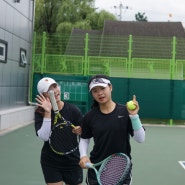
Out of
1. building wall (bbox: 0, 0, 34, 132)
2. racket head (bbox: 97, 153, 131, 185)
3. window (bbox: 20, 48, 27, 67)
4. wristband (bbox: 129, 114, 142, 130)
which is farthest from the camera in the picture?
window (bbox: 20, 48, 27, 67)

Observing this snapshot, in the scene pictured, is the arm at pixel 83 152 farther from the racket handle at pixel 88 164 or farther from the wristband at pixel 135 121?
the wristband at pixel 135 121

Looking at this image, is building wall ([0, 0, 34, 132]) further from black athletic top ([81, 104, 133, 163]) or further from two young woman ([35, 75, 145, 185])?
black athletic top ([81, 104, 133, 163])

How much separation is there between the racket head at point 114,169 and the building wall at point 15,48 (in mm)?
8633

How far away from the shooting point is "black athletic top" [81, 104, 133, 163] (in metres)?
3.13

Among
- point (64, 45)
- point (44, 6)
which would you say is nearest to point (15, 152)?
point (64, 45)

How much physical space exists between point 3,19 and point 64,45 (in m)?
4.24

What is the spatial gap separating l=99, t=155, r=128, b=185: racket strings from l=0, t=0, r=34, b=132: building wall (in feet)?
28.3

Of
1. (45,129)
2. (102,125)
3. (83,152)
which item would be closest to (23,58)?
(45,129)

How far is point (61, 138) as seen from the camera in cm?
355

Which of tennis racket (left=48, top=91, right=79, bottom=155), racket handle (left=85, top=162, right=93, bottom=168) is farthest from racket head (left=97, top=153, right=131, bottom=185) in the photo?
tennis racket (left=48, top=91, right=79, bottom=155)

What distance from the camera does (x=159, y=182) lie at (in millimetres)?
5895

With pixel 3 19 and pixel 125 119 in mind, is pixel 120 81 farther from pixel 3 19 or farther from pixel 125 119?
pixel 125 119

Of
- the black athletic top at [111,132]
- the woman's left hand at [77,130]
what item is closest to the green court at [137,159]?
the woman's left hand at [77,130]

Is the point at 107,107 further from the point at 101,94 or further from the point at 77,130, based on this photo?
the point at 77,130
